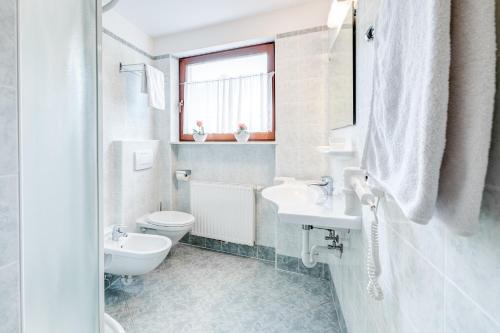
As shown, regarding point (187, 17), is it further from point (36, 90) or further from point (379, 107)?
point (379, 107)

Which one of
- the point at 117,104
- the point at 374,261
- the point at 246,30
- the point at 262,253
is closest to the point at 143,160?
the point at 117,104

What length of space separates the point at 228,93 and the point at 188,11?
803 mm

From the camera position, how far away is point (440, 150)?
30 centimetres

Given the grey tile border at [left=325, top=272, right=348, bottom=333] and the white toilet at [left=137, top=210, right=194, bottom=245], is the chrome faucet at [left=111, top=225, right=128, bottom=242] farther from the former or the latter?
the grey tile border at [left=325, top=272, right=348, bottom=333]

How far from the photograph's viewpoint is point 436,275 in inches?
18.6

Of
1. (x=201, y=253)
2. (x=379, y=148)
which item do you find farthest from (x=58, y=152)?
(x=201, y=253)

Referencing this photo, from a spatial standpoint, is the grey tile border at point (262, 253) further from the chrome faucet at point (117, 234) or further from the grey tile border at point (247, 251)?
the chrome faucet at point (117, 234)

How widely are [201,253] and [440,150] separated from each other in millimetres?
2522

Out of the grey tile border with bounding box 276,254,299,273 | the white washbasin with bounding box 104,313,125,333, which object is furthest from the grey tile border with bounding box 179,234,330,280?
the white washbasin with bounding box 104,313,125,333

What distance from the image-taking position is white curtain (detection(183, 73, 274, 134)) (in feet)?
7.68

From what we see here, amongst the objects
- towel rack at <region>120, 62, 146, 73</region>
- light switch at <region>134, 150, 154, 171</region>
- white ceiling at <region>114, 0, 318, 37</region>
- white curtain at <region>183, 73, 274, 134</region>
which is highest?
white ceiling at <region>114, 0, 318, 37</region>

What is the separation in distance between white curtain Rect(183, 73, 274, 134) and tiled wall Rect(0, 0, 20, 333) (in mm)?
1917

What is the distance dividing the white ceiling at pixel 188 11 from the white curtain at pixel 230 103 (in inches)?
22.1

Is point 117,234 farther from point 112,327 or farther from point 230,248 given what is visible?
point 230,248
